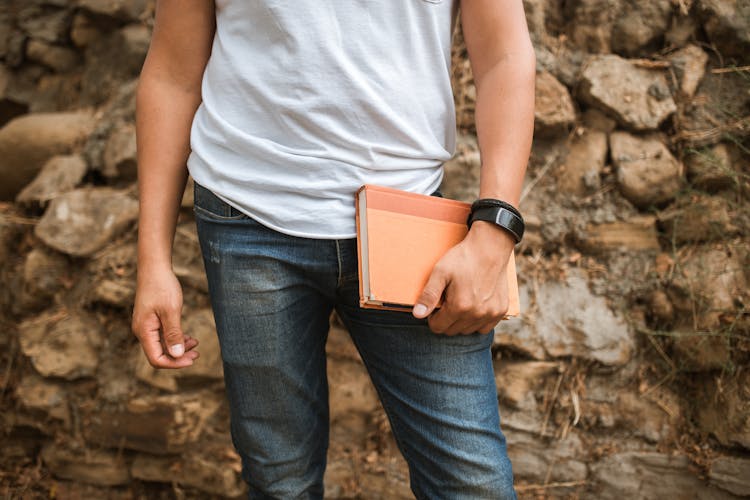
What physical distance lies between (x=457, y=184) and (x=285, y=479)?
3.80 feet

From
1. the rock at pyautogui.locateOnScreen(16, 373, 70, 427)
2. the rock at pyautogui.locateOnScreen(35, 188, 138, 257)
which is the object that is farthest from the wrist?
the rock at pyautogui.locateOnScreen(16, 373, 70, 427)

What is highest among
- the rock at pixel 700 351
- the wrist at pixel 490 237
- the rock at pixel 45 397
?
the wrist at pixel 490 237

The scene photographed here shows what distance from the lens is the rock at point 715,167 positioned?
6.18 feet

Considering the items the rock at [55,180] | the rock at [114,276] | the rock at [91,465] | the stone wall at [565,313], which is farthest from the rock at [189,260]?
the rock at [91,465]

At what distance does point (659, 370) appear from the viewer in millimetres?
1868

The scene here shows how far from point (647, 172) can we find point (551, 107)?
1.26 feet

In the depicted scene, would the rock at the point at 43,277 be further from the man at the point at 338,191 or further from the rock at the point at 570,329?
the rock at the point at 570,329

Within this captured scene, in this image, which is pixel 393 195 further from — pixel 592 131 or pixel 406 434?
pixel 592 131

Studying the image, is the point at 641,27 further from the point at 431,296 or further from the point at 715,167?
the point at 431,296

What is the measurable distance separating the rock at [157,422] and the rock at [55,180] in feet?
2.87

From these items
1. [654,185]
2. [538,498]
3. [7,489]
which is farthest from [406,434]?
[7,489]

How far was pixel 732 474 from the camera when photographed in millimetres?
1688

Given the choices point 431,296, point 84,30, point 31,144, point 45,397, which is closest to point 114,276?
point 45,397

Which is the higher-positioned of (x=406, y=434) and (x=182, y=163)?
(x=182, y=163)
